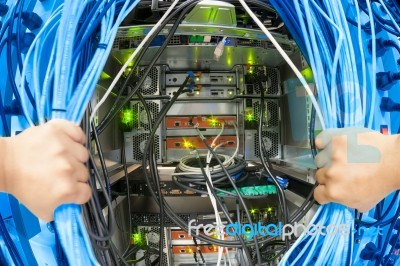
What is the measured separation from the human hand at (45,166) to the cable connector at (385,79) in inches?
35.7

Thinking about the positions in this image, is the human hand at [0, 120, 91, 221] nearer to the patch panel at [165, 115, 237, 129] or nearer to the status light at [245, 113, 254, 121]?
the patch panel at [165, 115, 237, 129]

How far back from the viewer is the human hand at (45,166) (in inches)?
19.1

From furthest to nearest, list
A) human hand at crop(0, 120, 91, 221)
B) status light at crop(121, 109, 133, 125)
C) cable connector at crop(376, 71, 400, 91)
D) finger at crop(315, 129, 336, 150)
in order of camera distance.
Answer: status light at crop(121, 109, 133, 125), cable connector at crop(376, 71, 400, 91), finger at crop(315, 129, 336, 150), human hand at crop(0, 120, 91, 221)

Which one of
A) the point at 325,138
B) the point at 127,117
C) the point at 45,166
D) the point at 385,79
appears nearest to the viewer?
the point at 45,166

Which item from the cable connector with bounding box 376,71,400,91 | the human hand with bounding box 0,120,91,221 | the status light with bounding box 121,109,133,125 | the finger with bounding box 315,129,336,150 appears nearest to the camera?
the human hand with bounding box 0,120,91,221

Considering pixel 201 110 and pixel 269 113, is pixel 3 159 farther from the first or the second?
pixel 269 113

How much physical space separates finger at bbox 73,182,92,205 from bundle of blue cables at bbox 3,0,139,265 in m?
0.03

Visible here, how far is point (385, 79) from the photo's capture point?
2.32 feet

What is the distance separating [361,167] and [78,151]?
0.68m

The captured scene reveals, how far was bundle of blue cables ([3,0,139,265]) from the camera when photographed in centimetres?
52

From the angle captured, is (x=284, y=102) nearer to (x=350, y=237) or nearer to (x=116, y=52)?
(x=350, y=237)

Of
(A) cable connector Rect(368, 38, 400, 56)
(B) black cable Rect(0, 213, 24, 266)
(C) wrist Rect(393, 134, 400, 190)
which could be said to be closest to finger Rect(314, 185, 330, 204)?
(C) wrist Rect(393, 134, 400, 190)

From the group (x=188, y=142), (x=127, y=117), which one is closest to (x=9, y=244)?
(x=127, y=117)

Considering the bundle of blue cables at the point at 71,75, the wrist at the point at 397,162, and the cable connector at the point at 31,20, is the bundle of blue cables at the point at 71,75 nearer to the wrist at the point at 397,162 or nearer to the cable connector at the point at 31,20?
Result: the cable connector at the point at 31,20
